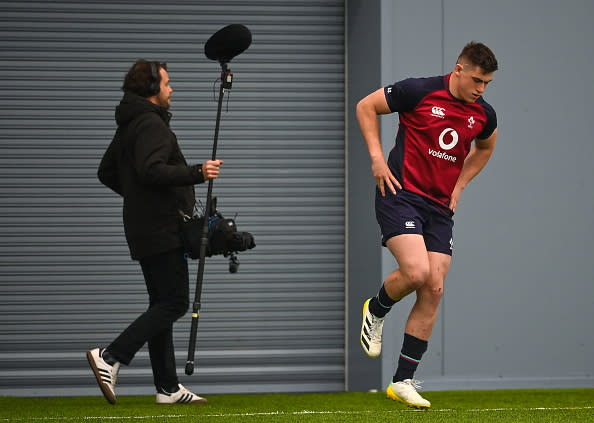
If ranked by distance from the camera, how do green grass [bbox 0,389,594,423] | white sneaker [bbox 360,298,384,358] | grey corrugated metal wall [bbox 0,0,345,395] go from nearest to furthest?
green grass [bbox 0,389,594,423]
white sneaker [bbox 360,298,384,358]
grey corrugated metal wall [bbox 0,0,345,395]

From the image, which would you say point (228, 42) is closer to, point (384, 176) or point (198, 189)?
point (384, 176)

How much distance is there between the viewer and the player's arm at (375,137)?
5852mm

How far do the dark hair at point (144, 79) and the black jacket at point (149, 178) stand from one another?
6cm

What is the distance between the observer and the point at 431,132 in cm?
584

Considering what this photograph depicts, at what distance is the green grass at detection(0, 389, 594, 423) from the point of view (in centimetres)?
559

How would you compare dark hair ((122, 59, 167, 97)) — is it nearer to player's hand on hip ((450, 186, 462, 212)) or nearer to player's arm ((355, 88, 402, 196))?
player's arm ((355, 88, 402, 196))

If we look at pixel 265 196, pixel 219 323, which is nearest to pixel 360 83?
pixel 265 196

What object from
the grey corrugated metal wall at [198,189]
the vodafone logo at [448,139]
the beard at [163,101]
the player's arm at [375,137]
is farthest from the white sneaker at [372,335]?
the grey corrugated metal wall at [198,189]

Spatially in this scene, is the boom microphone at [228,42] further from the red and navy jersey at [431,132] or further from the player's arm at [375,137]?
the red and navy jersey at [431,132]

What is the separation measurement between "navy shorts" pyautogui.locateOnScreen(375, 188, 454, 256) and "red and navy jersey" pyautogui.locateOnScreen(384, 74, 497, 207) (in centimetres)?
6

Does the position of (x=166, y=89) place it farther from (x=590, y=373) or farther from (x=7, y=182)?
(x=590, y=373)

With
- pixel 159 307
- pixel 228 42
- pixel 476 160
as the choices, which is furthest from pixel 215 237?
pixel 476 160

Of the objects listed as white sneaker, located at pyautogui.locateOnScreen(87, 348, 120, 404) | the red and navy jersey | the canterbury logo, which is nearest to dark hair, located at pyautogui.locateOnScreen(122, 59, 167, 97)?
the red and navy jersey

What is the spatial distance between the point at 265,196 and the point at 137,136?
2.25m
